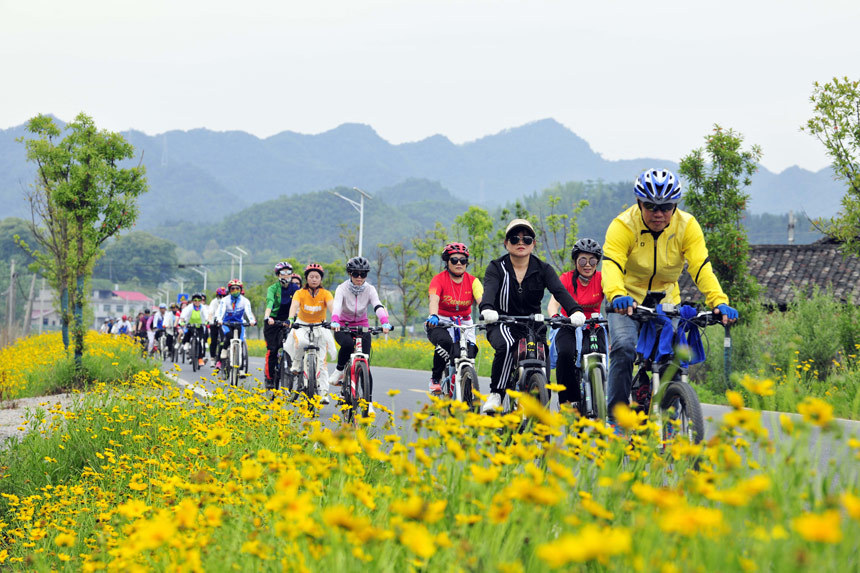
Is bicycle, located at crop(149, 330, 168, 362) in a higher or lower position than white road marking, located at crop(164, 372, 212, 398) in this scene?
lower

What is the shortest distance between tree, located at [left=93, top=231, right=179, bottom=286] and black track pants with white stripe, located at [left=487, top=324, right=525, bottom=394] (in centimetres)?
16380

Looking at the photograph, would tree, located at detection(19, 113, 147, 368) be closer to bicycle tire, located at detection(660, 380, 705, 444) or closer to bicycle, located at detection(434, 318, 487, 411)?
bicycle, located at detection(434, 318, 487, 411)

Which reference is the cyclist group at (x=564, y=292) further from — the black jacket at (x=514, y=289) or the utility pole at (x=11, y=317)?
the utility pole at (x=11, y=317)

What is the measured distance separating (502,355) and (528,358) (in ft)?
0.94

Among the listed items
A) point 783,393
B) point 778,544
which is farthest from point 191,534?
Result: point 783,393

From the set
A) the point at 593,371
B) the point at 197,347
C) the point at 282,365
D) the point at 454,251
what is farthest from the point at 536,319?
the point at 197,347

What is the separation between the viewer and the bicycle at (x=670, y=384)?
5.07m

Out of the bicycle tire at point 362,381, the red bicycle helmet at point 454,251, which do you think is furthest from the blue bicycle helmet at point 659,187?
the bicycle tire at point 362,381

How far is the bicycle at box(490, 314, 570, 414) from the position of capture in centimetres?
646

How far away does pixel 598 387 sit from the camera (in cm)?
670

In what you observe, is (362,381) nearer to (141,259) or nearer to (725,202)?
(725,202)

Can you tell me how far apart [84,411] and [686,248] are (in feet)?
19.3

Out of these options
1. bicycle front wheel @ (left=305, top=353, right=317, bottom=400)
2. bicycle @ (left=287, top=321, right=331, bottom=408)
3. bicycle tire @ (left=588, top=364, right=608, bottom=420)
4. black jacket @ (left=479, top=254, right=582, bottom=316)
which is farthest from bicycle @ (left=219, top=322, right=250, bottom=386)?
bicycle tire @ (left=588, top=364, right=608, bottom=420)

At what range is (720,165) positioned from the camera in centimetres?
1883
